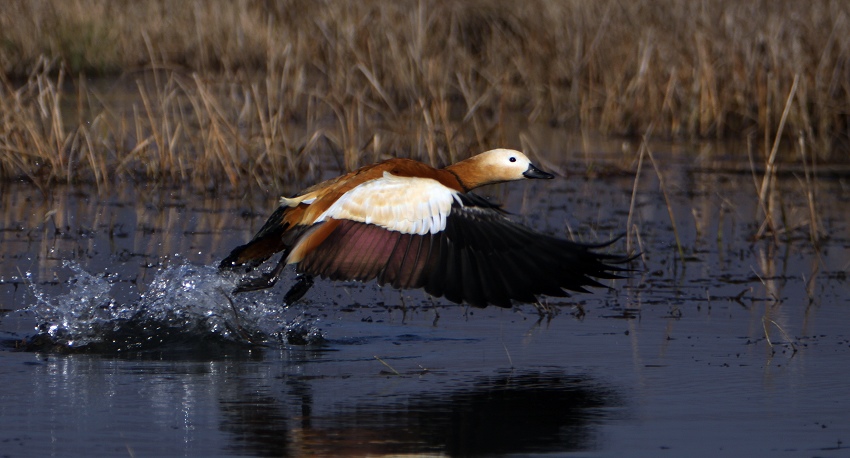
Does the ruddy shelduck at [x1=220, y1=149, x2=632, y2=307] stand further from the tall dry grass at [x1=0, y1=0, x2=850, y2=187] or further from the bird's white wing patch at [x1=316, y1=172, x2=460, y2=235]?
the tall dry grass at [x1=0, y1=0, x2=850, y2=187]

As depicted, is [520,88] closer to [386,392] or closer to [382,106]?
[382,106]

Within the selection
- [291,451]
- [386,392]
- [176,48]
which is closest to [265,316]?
[386,392]

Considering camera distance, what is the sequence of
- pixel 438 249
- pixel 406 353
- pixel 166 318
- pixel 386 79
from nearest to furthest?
pixel 438 249 → pixel 406 353 → pixel 166 318 → pixel 386 79

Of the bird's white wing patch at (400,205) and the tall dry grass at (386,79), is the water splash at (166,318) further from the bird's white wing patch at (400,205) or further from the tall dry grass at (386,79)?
the tall dry grass at (386,79)

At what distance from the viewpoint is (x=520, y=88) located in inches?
558

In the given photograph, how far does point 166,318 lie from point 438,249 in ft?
4.42

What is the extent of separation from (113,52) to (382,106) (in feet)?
12.7

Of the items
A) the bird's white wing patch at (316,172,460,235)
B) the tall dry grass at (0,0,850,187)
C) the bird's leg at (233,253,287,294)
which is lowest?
the bird's leg at (233,253,287,294)

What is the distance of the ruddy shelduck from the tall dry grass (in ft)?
13.4

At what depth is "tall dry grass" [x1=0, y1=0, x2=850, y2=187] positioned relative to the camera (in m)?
9.73

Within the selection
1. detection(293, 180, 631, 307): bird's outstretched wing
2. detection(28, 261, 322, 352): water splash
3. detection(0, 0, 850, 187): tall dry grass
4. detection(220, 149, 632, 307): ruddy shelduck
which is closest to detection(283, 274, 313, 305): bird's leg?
detection(28, 261, 322, 352): water splash

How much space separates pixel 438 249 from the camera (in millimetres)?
5336

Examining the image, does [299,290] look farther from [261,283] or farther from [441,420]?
[441,420]

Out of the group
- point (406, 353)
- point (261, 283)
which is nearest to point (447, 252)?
point (406, 353)
